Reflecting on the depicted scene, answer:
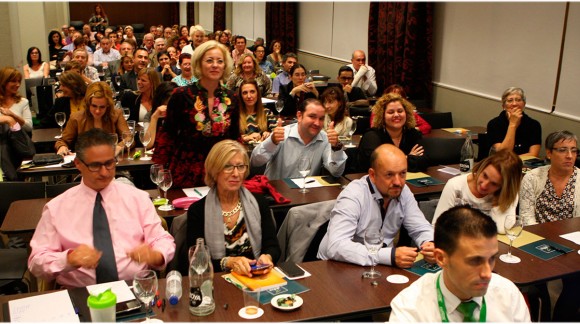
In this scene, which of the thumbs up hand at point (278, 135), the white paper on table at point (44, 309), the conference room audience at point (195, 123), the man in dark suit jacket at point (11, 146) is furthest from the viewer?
the man in dark suit jacket at point (11, 146)

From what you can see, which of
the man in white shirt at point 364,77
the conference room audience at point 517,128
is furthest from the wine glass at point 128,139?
the man in white shirt at point 364,77

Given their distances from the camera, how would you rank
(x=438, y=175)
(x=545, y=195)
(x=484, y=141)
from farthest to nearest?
(x=484, y=141) < (x=438, y=175) < (x=545, y=195)

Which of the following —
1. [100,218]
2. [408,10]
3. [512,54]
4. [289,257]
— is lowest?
[289,257]

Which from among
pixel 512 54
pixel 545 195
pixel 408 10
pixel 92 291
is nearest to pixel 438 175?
pixel 545 195

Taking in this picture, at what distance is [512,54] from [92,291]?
584 cm

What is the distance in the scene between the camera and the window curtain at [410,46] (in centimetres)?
826

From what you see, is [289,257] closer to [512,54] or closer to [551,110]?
[551,110]

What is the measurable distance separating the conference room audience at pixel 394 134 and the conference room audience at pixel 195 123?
1.31 m

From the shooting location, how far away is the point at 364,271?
291cm

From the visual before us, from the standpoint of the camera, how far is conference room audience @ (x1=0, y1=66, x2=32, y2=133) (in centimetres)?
616

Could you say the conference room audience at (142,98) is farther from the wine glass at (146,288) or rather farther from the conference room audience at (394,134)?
the wine glass at (146,288)

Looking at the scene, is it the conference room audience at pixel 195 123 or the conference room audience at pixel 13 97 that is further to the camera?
the conference room audience at pixel 13 97

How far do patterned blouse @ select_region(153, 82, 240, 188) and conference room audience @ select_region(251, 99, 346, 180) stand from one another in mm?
468

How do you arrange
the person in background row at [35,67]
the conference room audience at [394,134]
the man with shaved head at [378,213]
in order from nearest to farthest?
the man with shaved head at [378,213] < the conference room audience at [394,134] < the person in background row at [35,67]
